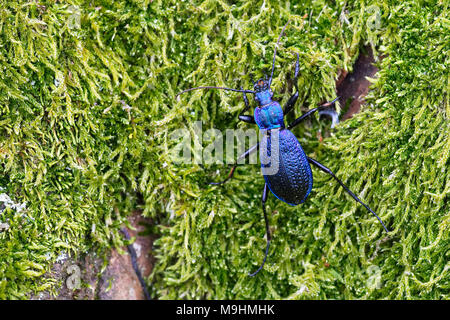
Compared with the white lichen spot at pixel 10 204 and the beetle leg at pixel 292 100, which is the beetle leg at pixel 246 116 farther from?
the white lichen spot at pixel 10 204

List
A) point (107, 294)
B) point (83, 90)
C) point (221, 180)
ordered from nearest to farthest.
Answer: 1. point (83, 90)
2. point (107, 294)
3. point (221, 180)

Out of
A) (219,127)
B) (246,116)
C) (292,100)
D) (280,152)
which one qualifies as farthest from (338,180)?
(219,127)

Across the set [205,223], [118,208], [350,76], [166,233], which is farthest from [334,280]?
[118,208]

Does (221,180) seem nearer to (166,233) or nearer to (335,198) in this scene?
(166,233)

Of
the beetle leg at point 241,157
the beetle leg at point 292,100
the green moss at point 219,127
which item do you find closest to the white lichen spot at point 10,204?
the green moss at point 219,127

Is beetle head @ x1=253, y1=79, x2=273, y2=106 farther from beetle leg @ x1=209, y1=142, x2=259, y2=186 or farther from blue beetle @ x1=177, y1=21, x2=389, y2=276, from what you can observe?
beetle leg @ x1=209, y1=142, x2=259, y2=186

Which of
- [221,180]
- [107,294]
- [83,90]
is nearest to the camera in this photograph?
[83,90]

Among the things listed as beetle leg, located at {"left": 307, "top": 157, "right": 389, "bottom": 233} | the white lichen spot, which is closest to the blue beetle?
beetle leg, located at {"left": 307, "top": 157, "right": 389, "bottom": 233}
